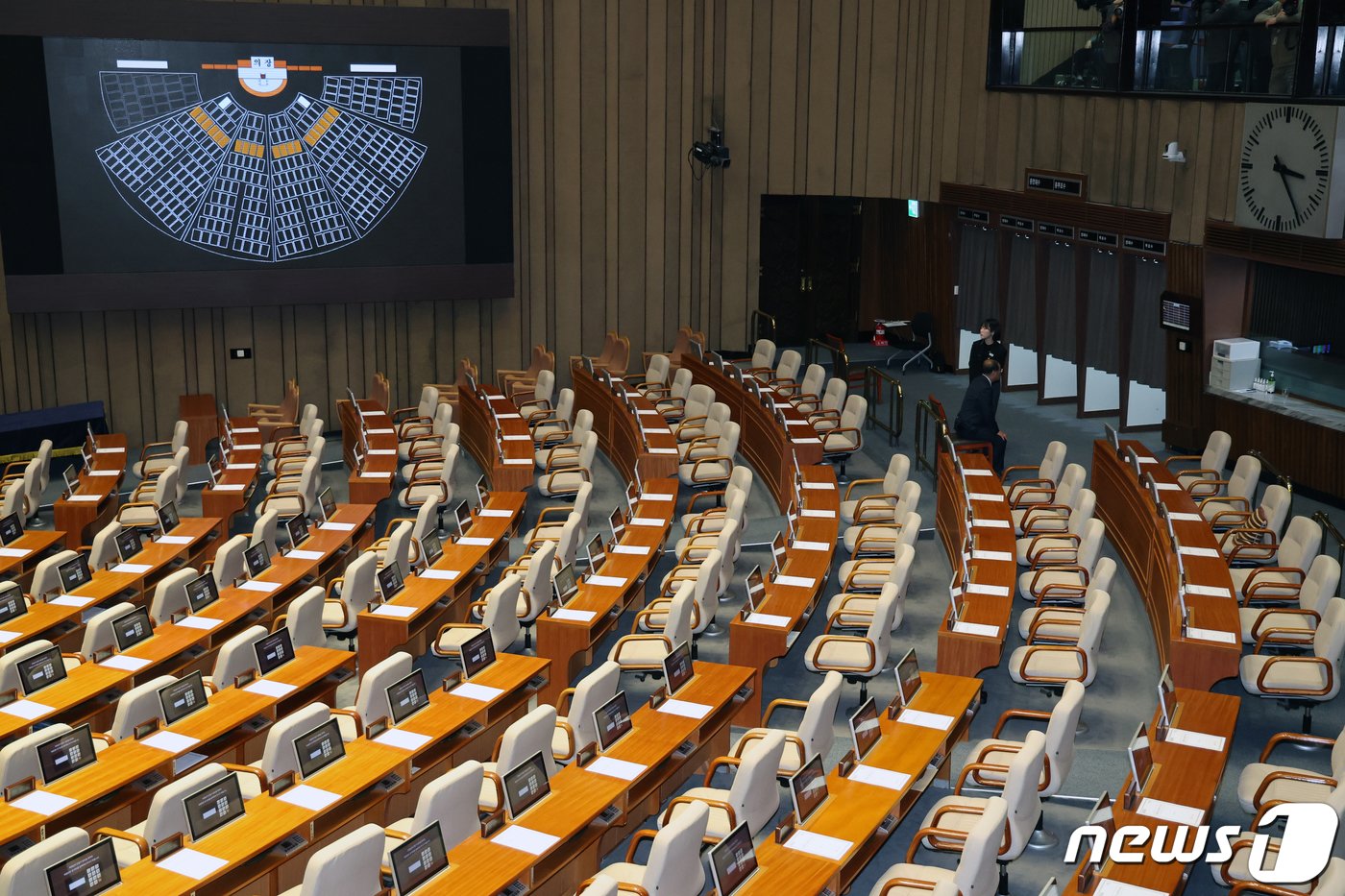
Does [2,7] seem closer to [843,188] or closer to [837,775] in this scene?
[843,188]

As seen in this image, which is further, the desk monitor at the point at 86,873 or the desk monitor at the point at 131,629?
the desk monitor at the point at 131,629

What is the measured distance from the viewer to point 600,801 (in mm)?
6605

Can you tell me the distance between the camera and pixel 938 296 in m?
17.8

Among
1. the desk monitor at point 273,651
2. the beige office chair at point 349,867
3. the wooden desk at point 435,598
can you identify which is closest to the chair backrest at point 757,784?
the beige office chair at point 349,867

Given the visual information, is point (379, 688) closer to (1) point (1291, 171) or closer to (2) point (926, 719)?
(2) point (926, 719)

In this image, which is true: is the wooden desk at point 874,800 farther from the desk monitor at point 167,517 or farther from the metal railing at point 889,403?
the desk monitor at point 167,517

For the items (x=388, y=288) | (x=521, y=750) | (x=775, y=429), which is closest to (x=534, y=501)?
(x=775, y=429)

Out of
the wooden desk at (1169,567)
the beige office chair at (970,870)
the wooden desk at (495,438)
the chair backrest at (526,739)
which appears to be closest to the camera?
the beige office chair at (970,870)

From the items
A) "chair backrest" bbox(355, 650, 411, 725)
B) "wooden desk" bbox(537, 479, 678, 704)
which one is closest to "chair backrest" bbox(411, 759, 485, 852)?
"chair backrest" bbox(355, 650, 411, 725)

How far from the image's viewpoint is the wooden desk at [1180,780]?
5.71m

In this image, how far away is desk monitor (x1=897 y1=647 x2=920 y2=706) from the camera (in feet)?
24.4

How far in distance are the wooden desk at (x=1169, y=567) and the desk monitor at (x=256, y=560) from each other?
6.45 meters

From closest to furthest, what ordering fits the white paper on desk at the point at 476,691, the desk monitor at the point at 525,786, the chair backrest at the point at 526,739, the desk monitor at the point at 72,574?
the desk monitor at the point at 525,786, the chair backrest at the point at 526,739, the white paper on desk at the point at 476,691, the desk monitor at the point at 72,574

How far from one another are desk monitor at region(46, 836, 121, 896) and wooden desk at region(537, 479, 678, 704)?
3.46m
